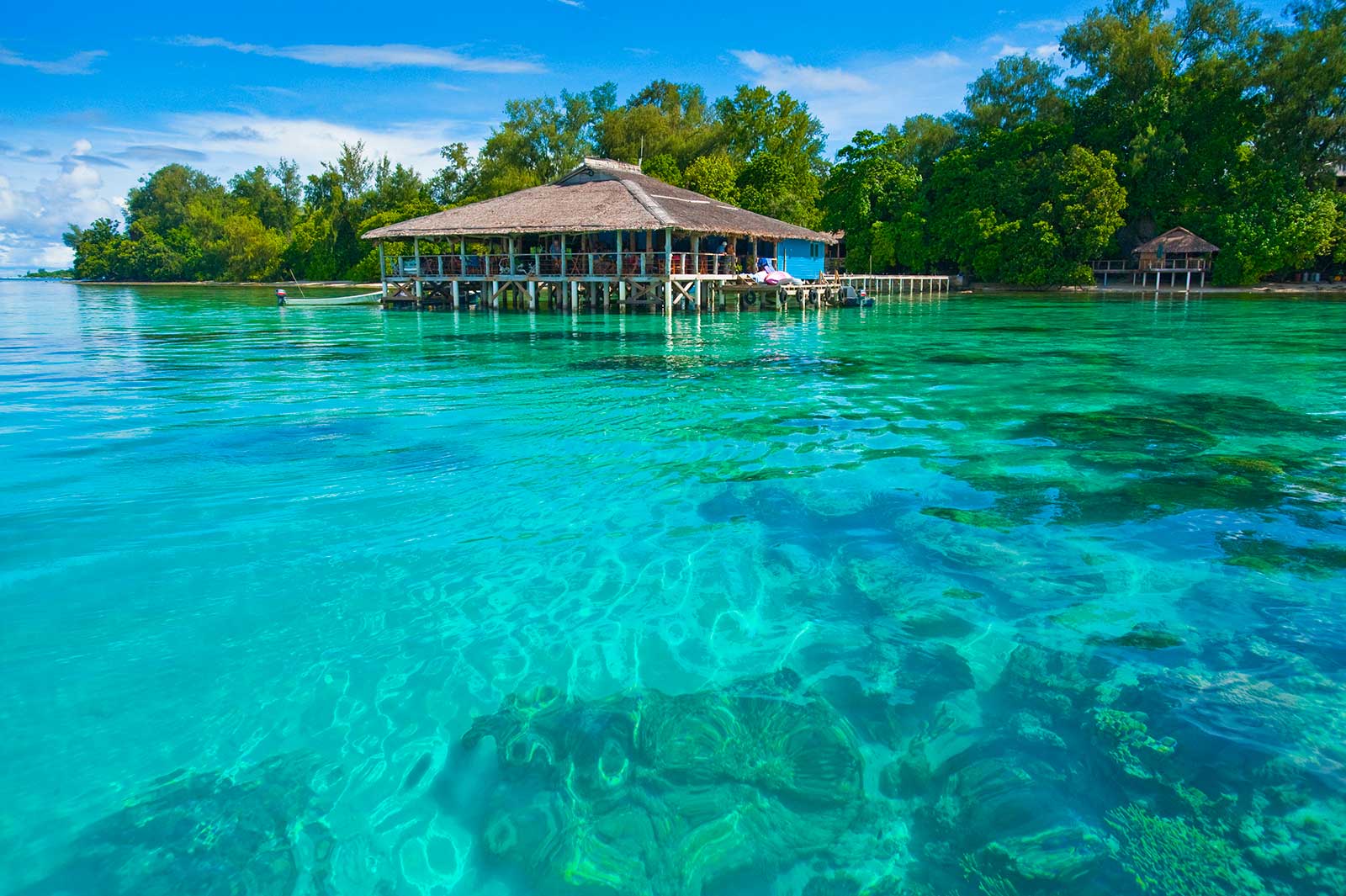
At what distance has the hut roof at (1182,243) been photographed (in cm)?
3684

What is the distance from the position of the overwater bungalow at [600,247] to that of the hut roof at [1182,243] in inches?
681

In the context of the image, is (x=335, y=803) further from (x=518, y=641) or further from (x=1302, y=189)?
(x=1302, y=189)

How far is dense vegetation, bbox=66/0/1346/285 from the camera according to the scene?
3572 centimetres

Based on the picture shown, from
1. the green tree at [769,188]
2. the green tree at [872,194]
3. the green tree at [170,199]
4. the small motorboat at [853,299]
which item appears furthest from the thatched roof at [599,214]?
the green tree at [170,199]

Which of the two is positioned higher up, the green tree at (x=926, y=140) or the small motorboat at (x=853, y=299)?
the green tree at (x=926, y=140)

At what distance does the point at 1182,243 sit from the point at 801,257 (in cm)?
1824

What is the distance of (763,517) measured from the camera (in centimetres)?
614

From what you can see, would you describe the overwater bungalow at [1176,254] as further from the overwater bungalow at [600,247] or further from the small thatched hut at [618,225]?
the overwater bungalow at [600,247]

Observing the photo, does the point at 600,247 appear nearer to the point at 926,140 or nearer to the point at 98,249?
the point at 926,140

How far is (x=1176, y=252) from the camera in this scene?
3784cm

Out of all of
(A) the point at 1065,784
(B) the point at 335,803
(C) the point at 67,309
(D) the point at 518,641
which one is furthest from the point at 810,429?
(C) the point at 67,309

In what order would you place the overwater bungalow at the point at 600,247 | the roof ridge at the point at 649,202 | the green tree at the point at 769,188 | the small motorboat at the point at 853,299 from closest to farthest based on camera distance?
the roof ridge at the point at 649,202 < the overwater bungalow at the point at 600,247 < the small motorboat at the point at 853,299 < the green tree at the point at 769,188

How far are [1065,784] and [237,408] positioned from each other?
400 inches

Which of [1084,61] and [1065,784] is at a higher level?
[1084,61]
